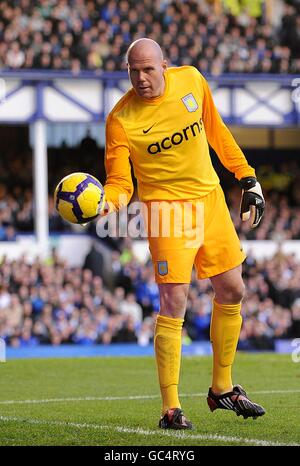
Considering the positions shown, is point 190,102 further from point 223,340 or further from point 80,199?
point 223,340

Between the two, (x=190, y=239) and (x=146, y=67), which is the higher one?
(x=146, y=67)

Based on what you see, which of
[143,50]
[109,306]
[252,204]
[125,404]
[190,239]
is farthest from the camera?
[109,306]

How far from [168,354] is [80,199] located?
128 centimetres

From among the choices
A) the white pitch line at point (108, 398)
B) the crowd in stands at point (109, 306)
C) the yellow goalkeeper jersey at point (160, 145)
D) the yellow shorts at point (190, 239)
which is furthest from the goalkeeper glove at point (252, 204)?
the crowd in stands at point (109, 306)

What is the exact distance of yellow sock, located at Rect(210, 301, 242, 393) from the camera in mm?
8633

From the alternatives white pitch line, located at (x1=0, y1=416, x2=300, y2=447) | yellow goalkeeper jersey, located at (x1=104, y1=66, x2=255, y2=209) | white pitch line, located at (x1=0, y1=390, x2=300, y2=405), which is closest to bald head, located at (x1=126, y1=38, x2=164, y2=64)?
yellow goalkeeper jersey, located at (x1=104, y1=66, x2=255, y2=209)

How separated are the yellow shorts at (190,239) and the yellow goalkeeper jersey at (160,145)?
101mm

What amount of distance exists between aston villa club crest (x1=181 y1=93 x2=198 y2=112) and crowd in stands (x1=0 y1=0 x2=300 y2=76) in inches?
667

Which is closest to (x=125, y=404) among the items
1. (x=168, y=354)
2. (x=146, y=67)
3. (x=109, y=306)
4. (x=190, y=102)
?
(x=168, y=354)

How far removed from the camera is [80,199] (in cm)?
788

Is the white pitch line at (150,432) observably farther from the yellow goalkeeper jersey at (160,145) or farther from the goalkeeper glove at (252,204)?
the goalkeeper glove at (252,204)

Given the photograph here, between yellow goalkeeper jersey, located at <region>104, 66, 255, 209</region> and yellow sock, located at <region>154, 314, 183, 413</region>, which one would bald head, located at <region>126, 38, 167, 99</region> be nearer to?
yellow goalkeeper jersey, located at <region>104, 66, 255, 209</region>

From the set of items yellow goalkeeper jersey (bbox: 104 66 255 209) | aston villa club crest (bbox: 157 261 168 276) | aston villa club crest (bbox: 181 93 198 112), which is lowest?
aston villa club crest (bbox: 157 261 168 276)

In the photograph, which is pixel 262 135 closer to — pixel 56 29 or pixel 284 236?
pixel 284 236
